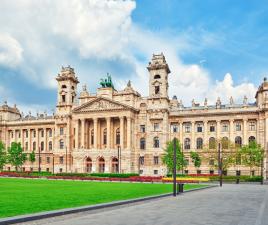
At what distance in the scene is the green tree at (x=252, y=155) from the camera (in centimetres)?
7556

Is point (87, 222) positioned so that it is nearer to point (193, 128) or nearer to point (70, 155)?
point (193, 128)

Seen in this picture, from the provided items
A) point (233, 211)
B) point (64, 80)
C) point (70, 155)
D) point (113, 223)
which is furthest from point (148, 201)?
point (64, 80)

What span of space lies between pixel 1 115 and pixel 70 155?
32824mm

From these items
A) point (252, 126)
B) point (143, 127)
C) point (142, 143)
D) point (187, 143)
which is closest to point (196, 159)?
point (187, 143)

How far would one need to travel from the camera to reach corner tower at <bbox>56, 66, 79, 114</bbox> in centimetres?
10288

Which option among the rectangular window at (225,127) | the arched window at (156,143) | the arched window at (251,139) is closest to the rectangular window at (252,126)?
the arched window at (251,139)

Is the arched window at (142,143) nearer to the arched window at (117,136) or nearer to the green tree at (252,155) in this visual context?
the arched window at (117,136)

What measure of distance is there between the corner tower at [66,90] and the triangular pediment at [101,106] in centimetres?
678

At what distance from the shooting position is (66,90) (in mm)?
103688

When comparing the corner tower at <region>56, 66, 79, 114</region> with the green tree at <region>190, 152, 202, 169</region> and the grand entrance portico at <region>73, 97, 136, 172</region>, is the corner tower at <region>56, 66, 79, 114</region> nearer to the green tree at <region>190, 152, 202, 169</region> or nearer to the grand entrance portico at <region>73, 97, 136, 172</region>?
the grand entrance portico at <region>73, 97, 136, 172</region>

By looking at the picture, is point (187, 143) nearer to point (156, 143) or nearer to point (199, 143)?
point (199, 143)

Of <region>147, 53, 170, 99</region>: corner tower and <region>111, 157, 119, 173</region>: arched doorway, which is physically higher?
<region>147, 53, 170, 99</region>: corner tower

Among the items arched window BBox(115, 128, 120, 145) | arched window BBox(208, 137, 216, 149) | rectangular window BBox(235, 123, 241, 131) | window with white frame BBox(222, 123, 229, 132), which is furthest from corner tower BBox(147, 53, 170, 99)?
rectangular window BBox(235, 123, 241, 131)

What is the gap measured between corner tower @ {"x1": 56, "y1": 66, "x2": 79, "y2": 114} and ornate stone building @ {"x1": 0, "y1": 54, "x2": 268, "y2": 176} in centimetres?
127
